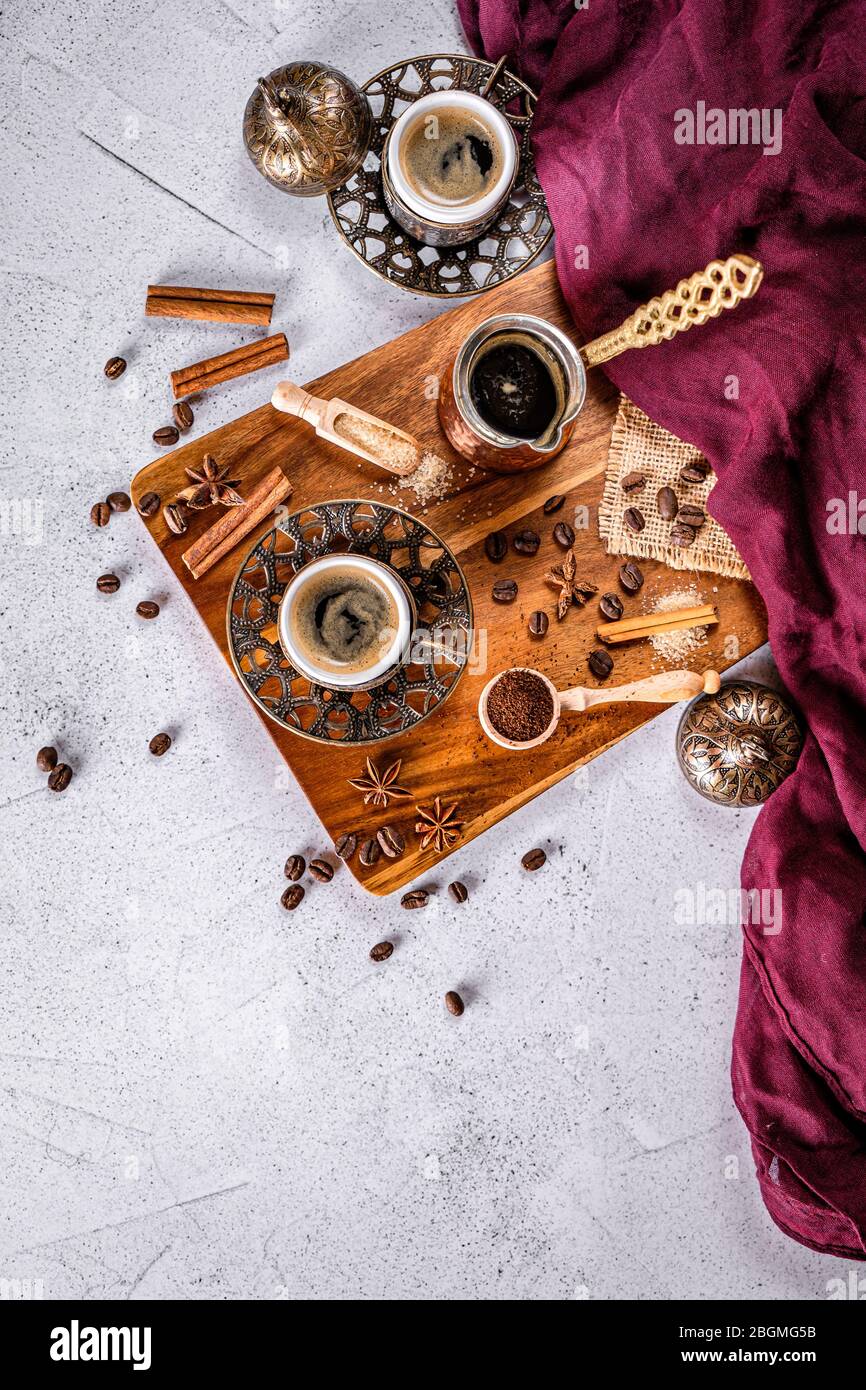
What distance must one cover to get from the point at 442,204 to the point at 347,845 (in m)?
1.03

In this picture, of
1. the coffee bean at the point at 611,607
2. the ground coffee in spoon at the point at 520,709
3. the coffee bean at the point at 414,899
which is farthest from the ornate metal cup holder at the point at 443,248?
the coffee bean at the point at 414,899

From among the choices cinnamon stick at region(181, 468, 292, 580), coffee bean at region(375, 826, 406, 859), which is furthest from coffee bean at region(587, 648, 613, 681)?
cinnamon stick at region(181, 468, 292, 580)

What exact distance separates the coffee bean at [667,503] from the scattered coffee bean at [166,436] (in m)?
0.82

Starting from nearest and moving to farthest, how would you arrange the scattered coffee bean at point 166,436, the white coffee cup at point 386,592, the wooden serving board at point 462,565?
the white coffee cup at point 386,592, the wooden serving board at point 462,565, the scattered coffee bean at point 166,436

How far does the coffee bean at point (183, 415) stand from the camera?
5.19 feet

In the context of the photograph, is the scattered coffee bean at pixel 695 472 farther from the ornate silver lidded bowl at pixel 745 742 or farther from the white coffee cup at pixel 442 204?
the white coffee cup at pixel 442 204

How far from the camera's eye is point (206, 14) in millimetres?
1620

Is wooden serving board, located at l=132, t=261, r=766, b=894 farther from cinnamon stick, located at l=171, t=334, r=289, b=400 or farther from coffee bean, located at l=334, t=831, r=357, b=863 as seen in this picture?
cinnamon stick, located at l=171, t=334, r=289, b=400

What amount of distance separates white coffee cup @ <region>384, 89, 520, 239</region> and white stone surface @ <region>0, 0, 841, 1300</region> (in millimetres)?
188

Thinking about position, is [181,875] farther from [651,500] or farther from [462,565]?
[651,500]

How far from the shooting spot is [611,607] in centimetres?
149

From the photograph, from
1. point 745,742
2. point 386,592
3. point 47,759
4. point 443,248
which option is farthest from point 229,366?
point 745,742
